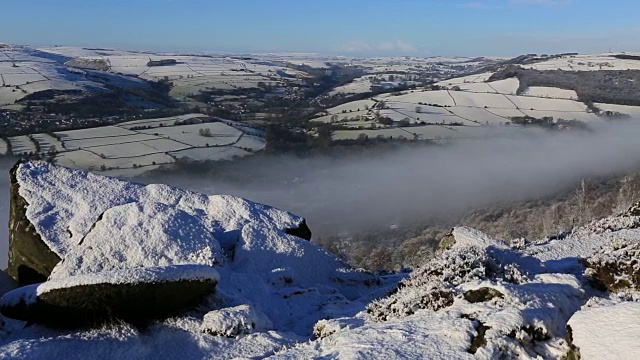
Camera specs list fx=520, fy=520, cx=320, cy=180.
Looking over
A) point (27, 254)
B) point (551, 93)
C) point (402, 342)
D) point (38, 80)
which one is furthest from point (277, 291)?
point (38, 80)

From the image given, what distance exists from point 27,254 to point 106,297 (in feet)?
18.2

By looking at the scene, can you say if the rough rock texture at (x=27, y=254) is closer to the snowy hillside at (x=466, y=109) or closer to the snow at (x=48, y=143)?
the snow at (x=48, y=143)

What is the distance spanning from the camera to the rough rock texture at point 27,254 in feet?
46.7

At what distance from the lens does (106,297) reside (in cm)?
1053

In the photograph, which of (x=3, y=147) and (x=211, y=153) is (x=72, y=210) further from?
(x=3, y=147)

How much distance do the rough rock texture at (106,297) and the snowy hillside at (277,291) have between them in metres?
0.04

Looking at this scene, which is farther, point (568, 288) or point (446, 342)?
point (568, 288)

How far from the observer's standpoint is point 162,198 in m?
17.8

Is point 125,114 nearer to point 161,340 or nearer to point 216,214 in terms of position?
point 216,214

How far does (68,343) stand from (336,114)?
72.1 metres

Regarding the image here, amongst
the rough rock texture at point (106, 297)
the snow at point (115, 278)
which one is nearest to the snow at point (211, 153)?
the snow at point (115, 278)

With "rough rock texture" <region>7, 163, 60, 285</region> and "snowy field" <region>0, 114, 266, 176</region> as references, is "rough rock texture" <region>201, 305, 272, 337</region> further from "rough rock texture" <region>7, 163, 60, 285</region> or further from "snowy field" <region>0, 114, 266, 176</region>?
"snowy field" <region>0, 114, 266, 176</region>

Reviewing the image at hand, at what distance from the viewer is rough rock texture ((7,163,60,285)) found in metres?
14.2

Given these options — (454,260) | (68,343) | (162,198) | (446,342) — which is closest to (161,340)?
(68,343)
